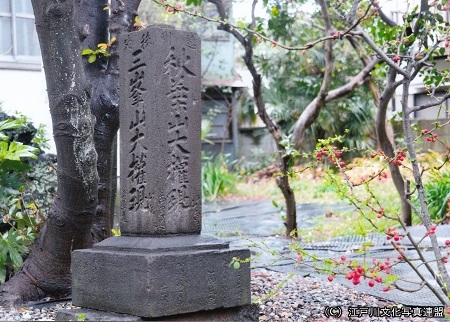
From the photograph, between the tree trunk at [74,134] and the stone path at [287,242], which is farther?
the stone path at [287,242]

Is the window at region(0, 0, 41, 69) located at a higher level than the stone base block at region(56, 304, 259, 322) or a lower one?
higher

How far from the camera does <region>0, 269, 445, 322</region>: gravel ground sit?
5.01m

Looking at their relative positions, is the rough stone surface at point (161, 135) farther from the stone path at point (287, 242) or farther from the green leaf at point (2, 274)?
the green leaf at point (2, 274)

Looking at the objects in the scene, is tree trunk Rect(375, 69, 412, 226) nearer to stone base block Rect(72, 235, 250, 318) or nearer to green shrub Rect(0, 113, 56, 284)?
green shrub Rect(0, 113, 56, 284)

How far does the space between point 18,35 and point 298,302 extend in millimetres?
6248

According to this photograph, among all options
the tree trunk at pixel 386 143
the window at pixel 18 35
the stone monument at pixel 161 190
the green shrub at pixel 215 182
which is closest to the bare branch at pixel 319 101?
the tree trunk at pixel 386 143

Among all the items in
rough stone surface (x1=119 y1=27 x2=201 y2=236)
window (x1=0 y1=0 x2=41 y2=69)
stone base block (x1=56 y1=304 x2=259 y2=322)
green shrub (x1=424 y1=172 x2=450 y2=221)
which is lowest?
stone base block (x1=56 y1=304 x2=259 y2=322)

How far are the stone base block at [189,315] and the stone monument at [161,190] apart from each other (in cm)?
5

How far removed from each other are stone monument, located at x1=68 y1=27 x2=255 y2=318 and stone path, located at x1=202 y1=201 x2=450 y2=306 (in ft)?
2.08

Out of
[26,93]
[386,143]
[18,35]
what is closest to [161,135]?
[386,143]

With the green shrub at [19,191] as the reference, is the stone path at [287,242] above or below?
below

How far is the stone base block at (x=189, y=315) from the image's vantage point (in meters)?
4.10

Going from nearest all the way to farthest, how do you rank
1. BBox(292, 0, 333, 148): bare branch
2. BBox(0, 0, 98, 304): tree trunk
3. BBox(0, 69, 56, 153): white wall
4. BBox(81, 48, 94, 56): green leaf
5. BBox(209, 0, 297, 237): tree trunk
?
BBox(0, 0, 98, 304): tree trunk
BBox(81, 48, 94, 56): green leaf
BBox(209, 0, 297, 237): tree trunk
BBox(292, 0, 333, 148): bare branch
BBox(0, 69, 56, 153): white wall

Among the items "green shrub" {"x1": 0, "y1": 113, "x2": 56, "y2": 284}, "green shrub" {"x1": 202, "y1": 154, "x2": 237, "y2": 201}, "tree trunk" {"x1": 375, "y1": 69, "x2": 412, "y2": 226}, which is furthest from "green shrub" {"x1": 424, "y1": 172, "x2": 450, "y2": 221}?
"green shrub" {"x1": 202, "y1": 154, "x2": 237, "y2": 201}
